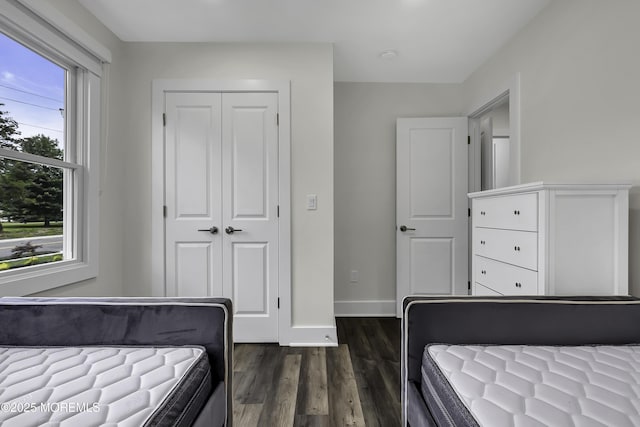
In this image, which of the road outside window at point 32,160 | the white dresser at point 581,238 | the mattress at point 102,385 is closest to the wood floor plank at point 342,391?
the mattress at point 102,385

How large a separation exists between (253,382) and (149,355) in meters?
1.04

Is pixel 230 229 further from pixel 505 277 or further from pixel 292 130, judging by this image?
pixel 505 277

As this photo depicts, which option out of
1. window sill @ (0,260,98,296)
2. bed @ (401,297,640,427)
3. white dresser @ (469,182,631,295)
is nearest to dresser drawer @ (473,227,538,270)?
white dresser @ (469,182,631,295)

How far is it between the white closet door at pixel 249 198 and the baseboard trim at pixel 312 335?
0.96 feet

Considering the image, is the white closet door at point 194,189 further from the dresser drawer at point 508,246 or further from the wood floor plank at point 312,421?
the dresser drawer at point 508,246

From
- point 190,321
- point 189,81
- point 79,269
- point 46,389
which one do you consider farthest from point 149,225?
point 46,389

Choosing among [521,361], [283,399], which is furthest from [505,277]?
[283,399]

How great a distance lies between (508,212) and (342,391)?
139 cm

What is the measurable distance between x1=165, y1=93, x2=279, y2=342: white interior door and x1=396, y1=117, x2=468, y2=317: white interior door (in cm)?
139

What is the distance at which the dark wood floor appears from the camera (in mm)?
1571

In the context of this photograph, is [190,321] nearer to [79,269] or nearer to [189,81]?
[79,269]

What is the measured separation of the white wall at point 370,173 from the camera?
3293mm

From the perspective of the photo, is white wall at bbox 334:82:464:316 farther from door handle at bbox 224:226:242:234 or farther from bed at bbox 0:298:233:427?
bed at bbox 0:298:233:427

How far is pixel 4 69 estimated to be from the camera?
5.44ft
